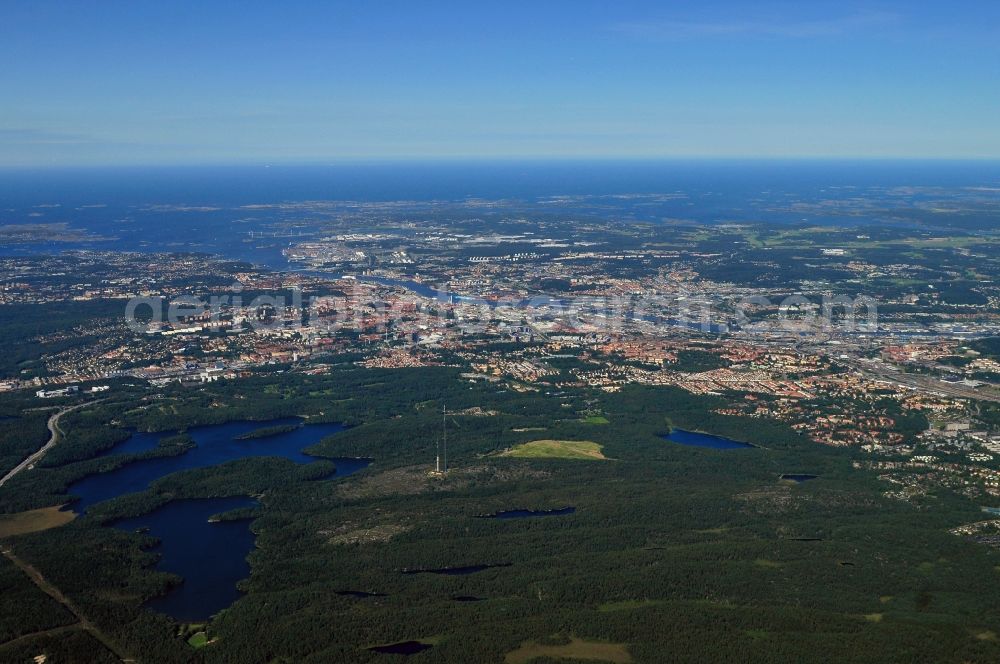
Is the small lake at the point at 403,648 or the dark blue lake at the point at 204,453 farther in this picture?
the dark blue lake at the point at 204,453

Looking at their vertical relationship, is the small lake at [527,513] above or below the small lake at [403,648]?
above

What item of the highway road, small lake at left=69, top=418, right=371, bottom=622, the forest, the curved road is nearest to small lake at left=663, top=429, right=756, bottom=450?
the forest

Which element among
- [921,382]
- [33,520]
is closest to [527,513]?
[33,520]

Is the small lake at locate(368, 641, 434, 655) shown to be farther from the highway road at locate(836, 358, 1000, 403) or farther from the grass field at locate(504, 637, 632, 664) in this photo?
the highway road at locate(836, 358, 1000, 403)

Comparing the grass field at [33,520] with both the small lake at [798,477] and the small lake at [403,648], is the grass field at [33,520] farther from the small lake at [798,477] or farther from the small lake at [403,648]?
the small lake at [798,477]

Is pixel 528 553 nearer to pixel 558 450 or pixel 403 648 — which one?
pixel 403 648

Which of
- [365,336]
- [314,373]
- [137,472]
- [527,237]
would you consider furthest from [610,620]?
→ [527,237]

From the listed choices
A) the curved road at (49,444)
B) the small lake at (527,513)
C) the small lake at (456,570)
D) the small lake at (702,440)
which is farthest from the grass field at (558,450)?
the curved road at (49,444)

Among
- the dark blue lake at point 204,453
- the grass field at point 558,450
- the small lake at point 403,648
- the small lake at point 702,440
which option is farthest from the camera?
the small lake at point 702,440

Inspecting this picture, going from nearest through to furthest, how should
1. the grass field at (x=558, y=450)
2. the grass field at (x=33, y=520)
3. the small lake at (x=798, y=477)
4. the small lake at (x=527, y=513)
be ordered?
the grass field at (x=33, y=520), the small lake at (x=527, y=513), the small lake at (x=798, y=477), the grass field at (x=558, y=450)
